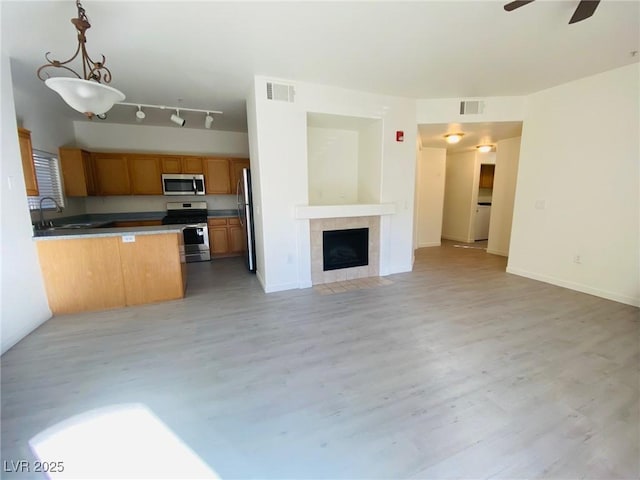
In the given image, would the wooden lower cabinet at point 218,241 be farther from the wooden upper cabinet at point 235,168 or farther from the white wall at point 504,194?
the white wall at point 504,194

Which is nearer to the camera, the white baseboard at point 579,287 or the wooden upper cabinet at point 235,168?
the white baseboard at point 579,287

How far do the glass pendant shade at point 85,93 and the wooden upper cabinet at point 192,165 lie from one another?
152 inches

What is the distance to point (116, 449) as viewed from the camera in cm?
148

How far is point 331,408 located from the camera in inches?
68.7

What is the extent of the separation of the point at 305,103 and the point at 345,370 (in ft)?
10.7

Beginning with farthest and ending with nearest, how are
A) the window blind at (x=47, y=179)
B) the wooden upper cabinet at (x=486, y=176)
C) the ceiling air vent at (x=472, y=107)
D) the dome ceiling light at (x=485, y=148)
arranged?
the wooden upper cabinet at (x=486, y=176)
the dome ceiling light at (x=485, y=148)
the ceiling air vent at (x=472, y=107)
the window blind at (x=47, y=179)

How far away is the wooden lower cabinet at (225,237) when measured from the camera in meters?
5.68

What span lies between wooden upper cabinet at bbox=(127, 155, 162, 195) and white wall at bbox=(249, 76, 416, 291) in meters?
2.64

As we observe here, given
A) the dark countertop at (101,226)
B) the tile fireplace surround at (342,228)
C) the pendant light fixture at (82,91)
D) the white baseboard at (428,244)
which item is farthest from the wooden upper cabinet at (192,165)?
the white baseboard at (428,244)

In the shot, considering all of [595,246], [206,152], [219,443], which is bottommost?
[219,443]

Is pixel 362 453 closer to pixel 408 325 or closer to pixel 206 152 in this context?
pixel 408 325

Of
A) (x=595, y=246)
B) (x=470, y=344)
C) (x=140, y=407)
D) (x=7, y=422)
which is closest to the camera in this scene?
(x=7, y=422)

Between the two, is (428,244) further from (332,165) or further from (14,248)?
(14,248)

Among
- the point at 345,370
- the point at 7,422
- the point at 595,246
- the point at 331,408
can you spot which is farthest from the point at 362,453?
the point at 595,246
